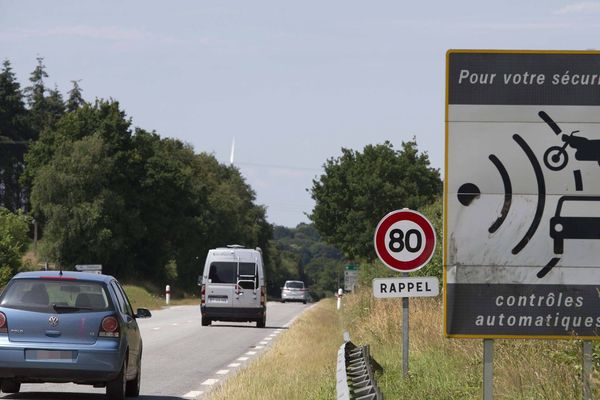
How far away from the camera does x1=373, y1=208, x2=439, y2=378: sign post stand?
52.5ft

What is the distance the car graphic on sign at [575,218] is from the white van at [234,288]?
3018cm

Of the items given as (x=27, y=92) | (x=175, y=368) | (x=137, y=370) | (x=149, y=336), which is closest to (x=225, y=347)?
(x=149, y=336)

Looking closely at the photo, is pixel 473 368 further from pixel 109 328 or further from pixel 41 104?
pixel 41 104

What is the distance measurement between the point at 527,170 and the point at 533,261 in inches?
25.2

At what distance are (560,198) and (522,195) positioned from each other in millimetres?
276

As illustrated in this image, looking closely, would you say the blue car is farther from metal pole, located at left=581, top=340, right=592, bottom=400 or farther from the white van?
the white van

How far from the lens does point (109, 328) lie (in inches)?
577

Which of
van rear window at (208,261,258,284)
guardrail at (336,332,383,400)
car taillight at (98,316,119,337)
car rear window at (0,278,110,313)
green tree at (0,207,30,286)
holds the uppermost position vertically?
green tree at (0,207,30,286)

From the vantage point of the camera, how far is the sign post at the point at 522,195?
9336 millimetres

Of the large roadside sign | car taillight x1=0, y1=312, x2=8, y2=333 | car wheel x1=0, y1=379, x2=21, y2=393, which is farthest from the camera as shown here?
car wheel x1=0, y1=379, x2=21, y2=393

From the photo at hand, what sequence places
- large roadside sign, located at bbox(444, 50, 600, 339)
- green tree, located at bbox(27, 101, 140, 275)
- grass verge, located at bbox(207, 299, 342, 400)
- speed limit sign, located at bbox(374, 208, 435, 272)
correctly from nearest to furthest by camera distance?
large roadside sign, located at bbox(444, 50, 600, 339) < grass verge, located at bbox(207, 299, 342, 400) < speed limit sign, located at bbox(374, 208, 435, 272) < green tree, located at bbox(27, 101, 140, 275)

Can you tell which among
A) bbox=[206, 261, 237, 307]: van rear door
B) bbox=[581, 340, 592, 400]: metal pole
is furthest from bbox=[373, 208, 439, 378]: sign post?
bbox=[206, 261, 237, 307]: van rear door

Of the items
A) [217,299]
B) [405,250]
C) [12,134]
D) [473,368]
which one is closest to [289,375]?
[405,250]

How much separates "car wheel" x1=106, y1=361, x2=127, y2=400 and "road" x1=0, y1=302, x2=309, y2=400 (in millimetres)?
773
